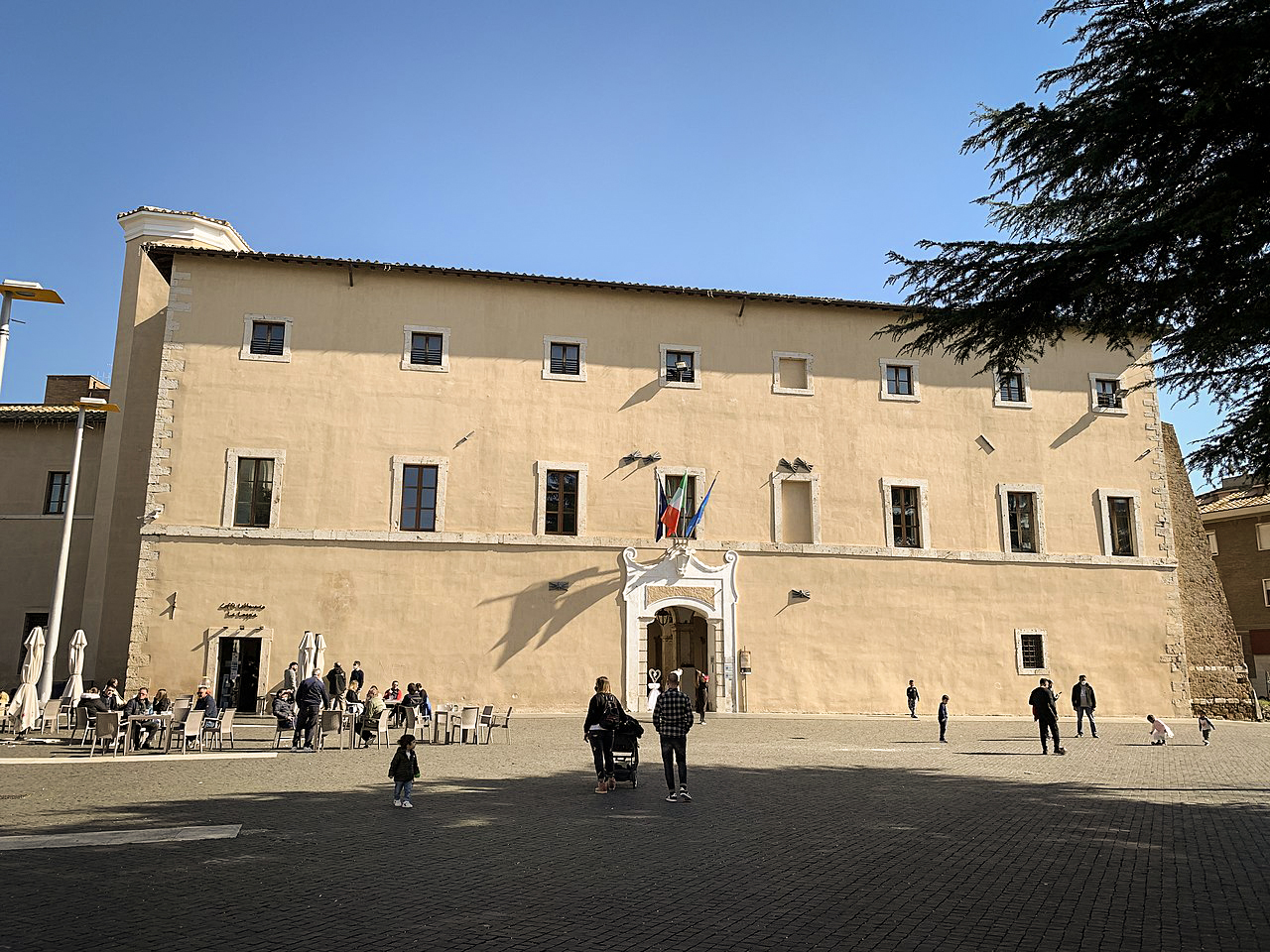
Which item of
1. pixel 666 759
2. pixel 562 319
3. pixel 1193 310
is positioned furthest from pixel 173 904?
pixel 562 319

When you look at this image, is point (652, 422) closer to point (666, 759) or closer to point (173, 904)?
point (666, 759)

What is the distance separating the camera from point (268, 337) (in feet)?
82.7

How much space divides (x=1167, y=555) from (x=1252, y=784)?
54.3 feet

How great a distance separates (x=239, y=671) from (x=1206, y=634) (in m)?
29.2

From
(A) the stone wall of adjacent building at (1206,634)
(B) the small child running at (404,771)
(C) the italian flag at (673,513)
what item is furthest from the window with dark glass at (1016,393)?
(B) the small child running at (404,771)

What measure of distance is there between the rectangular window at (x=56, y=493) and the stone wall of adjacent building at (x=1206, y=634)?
3464 centimetres

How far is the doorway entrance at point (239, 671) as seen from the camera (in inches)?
914

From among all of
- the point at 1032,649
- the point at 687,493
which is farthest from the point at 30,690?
the point at 1032,649

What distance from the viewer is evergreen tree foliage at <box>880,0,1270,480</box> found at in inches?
341

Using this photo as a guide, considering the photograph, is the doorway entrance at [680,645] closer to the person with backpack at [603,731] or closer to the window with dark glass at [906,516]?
the window with dark glass at [906,516]

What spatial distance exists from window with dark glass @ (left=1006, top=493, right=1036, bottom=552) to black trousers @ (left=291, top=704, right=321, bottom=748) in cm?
2014

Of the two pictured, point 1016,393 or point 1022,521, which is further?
point 1016,393

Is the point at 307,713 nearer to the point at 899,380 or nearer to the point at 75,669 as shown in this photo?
the point at 75,669


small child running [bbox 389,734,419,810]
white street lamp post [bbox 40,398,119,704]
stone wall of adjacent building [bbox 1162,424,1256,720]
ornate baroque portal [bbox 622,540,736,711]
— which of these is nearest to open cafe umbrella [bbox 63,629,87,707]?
white street lamp post [bbox 40,398,119,704]
